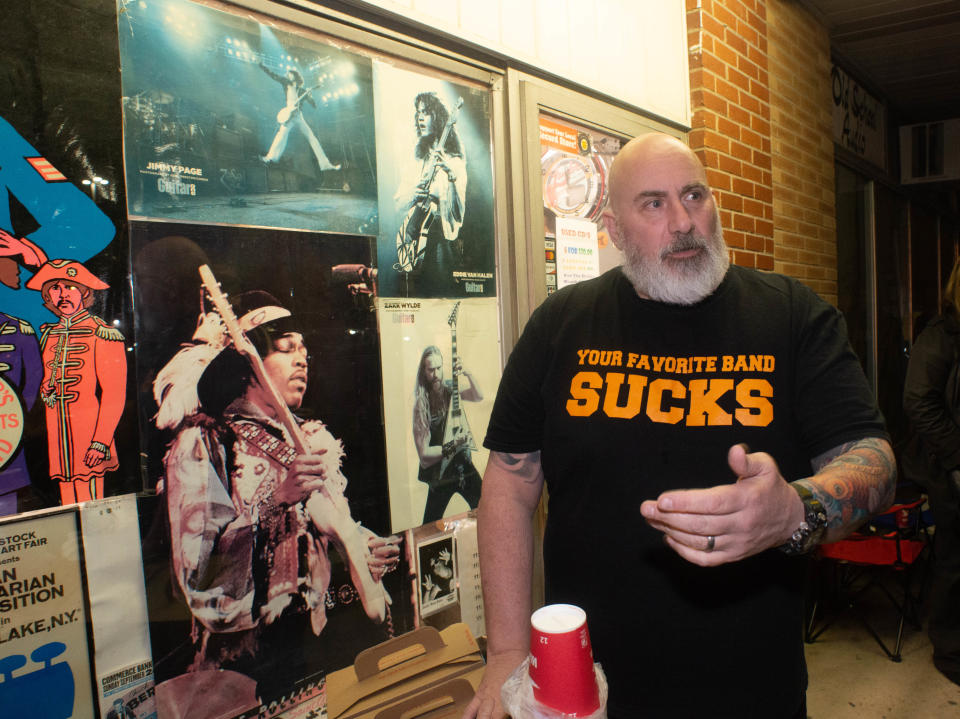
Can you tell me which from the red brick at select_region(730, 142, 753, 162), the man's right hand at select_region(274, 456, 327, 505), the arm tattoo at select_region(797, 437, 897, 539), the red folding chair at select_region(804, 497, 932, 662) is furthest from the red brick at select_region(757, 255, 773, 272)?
the man's right hand at select_region(274, 456, 327, 505)

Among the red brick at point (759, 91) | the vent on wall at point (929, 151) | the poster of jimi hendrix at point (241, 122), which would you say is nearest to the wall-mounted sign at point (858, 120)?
the vent on wall at point (929, 151)

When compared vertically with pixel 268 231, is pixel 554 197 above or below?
above

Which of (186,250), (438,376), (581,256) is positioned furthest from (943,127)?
(186,250)

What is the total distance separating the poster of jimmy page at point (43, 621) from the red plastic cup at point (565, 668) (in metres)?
0.95

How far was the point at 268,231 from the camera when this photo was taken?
5.26 ft

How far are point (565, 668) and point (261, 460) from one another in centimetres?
90

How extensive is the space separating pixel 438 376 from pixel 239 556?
30.6 inches

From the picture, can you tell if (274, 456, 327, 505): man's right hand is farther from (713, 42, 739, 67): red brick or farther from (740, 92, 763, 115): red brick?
(740, 92, 763, 115): red brick

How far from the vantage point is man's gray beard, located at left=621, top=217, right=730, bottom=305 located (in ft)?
4.88

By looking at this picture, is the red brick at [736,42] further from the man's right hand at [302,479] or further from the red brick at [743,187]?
the man's right hand at [302,479]

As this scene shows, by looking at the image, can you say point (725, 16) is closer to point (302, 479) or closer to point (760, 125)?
point (760, 125)

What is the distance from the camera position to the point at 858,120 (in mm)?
6039

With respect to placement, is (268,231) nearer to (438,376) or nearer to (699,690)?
(438,376)

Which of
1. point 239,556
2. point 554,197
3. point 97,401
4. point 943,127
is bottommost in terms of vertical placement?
point 239,556
